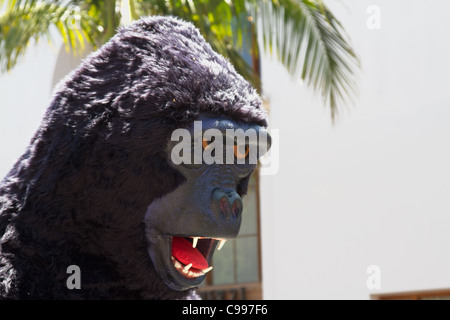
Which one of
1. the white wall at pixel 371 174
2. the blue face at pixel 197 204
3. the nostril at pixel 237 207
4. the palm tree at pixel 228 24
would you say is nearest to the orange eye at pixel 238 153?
the blue face at pixel 197 204

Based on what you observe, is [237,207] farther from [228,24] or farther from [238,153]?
[228,24]

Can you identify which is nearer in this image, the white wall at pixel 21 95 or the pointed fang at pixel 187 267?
the pointed fang at pixel 187 267

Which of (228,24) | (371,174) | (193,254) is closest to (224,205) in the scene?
(193,254)

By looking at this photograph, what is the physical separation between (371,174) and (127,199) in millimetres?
5778

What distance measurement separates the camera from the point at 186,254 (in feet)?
5.48

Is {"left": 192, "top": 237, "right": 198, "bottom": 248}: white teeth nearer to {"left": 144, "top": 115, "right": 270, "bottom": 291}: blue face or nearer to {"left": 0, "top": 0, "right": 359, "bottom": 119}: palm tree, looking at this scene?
{"left": 144, "top": 115, "right": 270, "bottom": 291}: blue face

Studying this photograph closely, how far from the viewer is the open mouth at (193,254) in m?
1.64

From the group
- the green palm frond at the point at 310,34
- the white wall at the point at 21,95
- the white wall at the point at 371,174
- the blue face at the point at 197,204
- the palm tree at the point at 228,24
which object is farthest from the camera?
the white wall at the point at 21,95

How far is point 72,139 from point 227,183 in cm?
37

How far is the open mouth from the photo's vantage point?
64.7 inches

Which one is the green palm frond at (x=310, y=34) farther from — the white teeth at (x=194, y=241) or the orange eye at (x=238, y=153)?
the white teeth at (x=194, y=241)

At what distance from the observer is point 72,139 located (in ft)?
5.45

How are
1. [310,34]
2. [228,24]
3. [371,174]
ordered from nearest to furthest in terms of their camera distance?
[228,24]
[310,34]
[371,174]

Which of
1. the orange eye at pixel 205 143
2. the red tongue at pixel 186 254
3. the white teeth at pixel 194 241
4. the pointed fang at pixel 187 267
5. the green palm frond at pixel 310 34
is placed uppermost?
the green palm frond at pixel 310 34
